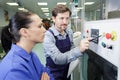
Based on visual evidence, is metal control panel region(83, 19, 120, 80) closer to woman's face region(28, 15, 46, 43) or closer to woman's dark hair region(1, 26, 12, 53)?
woman's face region(28, 15, 46, 43)

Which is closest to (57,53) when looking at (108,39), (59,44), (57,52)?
(57,52)

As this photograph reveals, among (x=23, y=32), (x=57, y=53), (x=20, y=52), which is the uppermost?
(x=23, y=32)

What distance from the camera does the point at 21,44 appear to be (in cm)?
118

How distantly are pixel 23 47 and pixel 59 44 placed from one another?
673mm

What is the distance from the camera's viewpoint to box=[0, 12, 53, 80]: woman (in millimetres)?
972

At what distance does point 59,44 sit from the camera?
180cm

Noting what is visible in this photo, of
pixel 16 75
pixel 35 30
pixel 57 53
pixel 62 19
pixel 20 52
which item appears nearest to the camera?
pixel 16 75

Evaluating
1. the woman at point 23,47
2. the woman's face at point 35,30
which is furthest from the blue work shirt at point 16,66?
the woman's face at point 35,30

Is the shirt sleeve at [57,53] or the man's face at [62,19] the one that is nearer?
the shirt sleeve at [57,53]

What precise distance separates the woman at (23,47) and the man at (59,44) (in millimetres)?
287

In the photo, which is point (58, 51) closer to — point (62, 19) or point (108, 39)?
point (62, 19)

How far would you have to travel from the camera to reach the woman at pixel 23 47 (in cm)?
97

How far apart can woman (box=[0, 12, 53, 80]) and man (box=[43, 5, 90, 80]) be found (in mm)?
287

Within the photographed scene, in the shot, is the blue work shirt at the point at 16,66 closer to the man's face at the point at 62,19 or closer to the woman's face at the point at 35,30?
the woman's face at the point at 35,30
